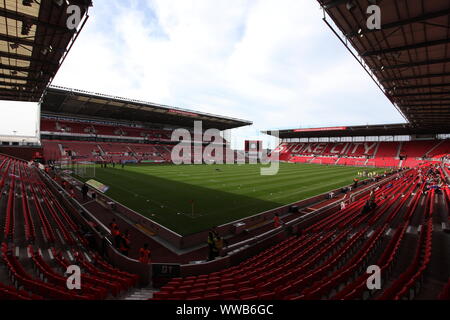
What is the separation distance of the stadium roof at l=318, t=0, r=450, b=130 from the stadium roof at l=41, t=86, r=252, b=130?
45.9 m

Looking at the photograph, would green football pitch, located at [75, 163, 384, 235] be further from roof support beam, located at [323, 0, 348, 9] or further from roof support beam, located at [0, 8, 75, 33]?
roof support beam, located at [323, 0, 348, 9]

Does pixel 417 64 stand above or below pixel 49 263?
above

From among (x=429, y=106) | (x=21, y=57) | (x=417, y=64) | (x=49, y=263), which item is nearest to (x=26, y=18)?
(x=21, y=57)

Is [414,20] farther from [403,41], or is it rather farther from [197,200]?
[197,200]

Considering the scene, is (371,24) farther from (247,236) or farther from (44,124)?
(44,124)

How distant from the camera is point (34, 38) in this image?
12438 millimetres

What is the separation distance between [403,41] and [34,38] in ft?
66.0

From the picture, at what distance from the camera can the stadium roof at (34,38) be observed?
32.0 feet

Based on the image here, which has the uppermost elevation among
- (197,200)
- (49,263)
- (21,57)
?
(21,57)

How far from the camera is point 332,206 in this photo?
1614 cm

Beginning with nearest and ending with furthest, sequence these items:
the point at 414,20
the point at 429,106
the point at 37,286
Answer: the point at 37,286, the point at 414,20, the point at 429,106

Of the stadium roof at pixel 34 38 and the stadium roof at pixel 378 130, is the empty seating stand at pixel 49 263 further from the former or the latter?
the stadium roof at pixel 378 130

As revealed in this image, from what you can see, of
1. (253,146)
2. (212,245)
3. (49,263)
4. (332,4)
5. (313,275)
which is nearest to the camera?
(313,275)
